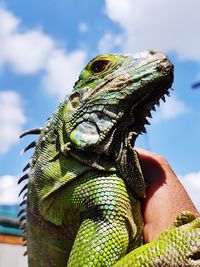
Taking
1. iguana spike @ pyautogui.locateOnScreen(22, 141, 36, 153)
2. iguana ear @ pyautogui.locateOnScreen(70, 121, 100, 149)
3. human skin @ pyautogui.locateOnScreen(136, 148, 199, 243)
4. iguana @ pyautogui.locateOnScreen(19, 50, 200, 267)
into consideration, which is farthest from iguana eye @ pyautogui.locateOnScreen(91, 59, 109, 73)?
iguana spike @ pyautogui.locateOnScreen(22, 141, 36, 153)

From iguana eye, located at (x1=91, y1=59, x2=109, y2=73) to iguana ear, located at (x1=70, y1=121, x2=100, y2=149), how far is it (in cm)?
62

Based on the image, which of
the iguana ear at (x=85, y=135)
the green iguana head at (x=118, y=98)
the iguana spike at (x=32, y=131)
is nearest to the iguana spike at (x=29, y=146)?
the iguana spike at (x=32, y=131)

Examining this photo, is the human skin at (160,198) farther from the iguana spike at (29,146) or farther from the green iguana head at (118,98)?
the iguana spike at (29,146)

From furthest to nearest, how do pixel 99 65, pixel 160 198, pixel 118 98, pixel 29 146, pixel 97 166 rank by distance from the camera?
1. pixel 29 146
2. pixel 99 65
3. pixel 160 198
4. pixel 118 98
5. pixel 97 166

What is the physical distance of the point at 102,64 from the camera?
5.35m

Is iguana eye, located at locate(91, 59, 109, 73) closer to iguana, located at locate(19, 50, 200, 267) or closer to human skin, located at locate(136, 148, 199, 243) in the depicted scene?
iguana, located at locate(19, 50, 200, 267)

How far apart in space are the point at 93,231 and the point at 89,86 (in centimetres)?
147

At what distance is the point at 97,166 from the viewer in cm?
483

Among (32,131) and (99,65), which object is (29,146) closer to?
(32,131)

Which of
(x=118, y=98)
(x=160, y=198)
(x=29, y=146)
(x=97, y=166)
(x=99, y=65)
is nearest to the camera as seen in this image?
(x=97, y=166)

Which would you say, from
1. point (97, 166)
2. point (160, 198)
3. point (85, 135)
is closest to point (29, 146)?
point (85, 135)

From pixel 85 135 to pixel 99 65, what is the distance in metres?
0.82

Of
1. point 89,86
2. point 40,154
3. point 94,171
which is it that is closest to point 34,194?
point 40,154

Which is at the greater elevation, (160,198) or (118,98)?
(118,98)
